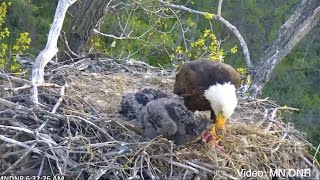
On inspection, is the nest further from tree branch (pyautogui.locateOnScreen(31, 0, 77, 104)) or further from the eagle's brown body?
the eagle's brown body

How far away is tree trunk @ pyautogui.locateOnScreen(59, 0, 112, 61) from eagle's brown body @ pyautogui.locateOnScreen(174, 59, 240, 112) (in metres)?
1.61

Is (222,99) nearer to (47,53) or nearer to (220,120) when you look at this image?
(220,120)

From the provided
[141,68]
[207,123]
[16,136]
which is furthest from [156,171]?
[141,68]

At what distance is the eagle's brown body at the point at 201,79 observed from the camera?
4.94 meters

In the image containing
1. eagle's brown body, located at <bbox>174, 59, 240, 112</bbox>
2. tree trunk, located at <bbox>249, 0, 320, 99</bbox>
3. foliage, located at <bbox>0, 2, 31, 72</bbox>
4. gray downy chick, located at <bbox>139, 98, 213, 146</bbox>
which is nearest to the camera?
gray downy chick, located at <bbox>139, 98, 213, 146</bbox>

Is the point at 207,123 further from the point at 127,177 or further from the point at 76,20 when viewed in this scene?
the point at 76,20

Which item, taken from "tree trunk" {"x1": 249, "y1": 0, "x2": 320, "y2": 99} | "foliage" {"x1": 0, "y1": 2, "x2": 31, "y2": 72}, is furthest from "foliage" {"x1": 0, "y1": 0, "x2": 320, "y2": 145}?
"tree trunk" {"x1": 249, "y1": 0, "x2": 320, "y2": 99}

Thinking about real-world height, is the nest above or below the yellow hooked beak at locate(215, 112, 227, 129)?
below

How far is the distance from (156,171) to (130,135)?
46cm

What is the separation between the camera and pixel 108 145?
4.36 m

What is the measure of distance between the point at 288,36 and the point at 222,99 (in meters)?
1.99

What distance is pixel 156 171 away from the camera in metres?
4.32

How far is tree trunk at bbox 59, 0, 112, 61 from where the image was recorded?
643 cm

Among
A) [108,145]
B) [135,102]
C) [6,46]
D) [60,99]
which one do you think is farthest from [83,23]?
[108,145]
